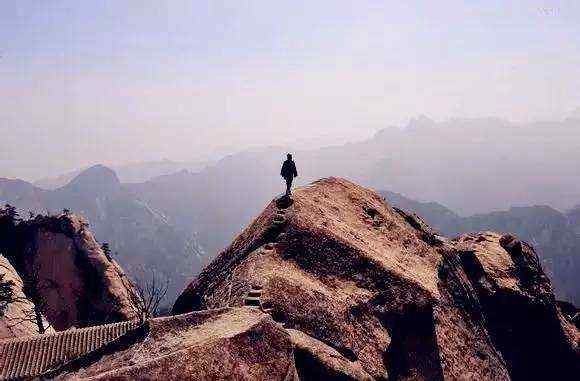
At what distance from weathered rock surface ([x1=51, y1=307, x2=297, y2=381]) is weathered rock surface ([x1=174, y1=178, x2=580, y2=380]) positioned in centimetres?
315

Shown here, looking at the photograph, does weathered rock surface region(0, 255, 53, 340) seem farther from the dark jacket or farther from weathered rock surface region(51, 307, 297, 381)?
weathered rock surface region(51, 307, 297, 381)

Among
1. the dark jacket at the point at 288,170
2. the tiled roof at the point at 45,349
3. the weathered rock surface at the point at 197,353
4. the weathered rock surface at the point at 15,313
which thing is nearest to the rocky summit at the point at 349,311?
the weathered rock surface at the point at 197,353

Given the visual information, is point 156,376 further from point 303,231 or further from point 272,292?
point 303,231

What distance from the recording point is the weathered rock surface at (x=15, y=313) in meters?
46.1

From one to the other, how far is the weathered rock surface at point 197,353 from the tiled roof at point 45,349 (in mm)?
14344

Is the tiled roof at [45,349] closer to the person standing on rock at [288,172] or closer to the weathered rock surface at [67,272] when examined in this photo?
the person standing on rock at [288,172]

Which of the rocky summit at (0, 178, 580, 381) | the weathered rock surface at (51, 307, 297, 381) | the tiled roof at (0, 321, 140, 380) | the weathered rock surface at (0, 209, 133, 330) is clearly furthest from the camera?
the weathered rock surface at (0, 209, 133, 330)

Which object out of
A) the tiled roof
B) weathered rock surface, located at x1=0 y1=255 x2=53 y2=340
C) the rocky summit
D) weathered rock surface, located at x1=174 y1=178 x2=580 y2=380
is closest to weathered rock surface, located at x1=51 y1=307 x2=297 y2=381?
the rocky summit

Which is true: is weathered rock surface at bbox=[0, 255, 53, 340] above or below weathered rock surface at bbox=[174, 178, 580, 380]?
below

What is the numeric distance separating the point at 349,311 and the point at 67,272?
51.4m

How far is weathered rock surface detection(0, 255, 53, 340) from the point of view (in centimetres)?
4609

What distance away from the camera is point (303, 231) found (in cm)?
2912

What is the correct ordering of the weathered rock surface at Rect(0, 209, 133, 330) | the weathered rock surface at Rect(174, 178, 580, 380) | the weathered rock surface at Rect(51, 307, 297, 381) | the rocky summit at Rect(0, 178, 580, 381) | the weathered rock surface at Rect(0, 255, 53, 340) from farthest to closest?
the weathered rock surface at Rect(0, 209, 133, 330), the weathered rock surface at Rect(0, 255, 53, 340), the weathered rock surface at Rect(174, 178, 580, 380), the rocky summit at Rect(0, 178, 580, 381), the weathered rock surface at Rect(51, 307, 297, 381)

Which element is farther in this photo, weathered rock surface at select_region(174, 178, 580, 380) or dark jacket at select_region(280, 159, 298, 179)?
dark jacket at select_region(280, 159, 298, 179)
